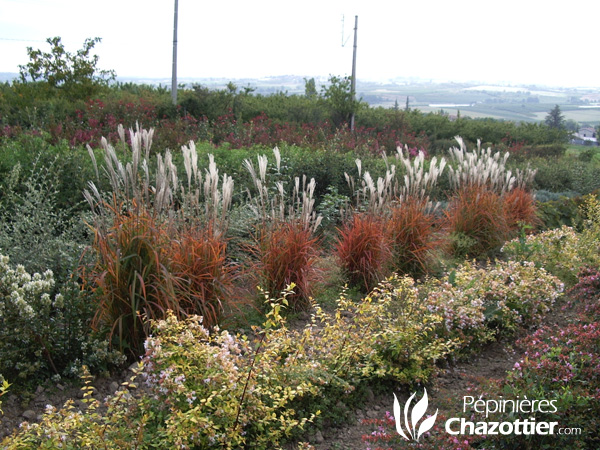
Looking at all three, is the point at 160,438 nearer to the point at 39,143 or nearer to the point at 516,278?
the point at 516,278

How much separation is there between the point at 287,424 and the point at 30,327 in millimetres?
1888

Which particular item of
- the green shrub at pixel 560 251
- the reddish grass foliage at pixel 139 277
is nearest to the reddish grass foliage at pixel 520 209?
the green shrub at pixel 560 251

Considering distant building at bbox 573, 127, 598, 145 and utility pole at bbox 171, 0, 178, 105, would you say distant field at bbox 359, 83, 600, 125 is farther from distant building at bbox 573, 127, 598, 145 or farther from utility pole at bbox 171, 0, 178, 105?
utility pole at bbox 171, 0, 178, 105

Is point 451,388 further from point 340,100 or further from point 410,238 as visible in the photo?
point 340,100

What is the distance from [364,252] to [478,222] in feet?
8.27

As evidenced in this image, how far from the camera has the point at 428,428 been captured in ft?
10.3

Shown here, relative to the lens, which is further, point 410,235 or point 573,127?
point 573,127

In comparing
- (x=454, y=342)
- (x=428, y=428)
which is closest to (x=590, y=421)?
(x=428, y=428)

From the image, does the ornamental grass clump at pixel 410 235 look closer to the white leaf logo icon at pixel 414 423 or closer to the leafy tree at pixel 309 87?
the white leaf logo icon at pixel 414 423

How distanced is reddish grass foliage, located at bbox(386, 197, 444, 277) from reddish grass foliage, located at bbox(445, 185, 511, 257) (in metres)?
1.28

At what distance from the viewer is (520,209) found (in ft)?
28.0

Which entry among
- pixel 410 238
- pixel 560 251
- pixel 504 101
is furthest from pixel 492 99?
pixel 410 238

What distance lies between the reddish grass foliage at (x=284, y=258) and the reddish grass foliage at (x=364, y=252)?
75 centimetres

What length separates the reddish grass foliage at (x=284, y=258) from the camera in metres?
4.91
